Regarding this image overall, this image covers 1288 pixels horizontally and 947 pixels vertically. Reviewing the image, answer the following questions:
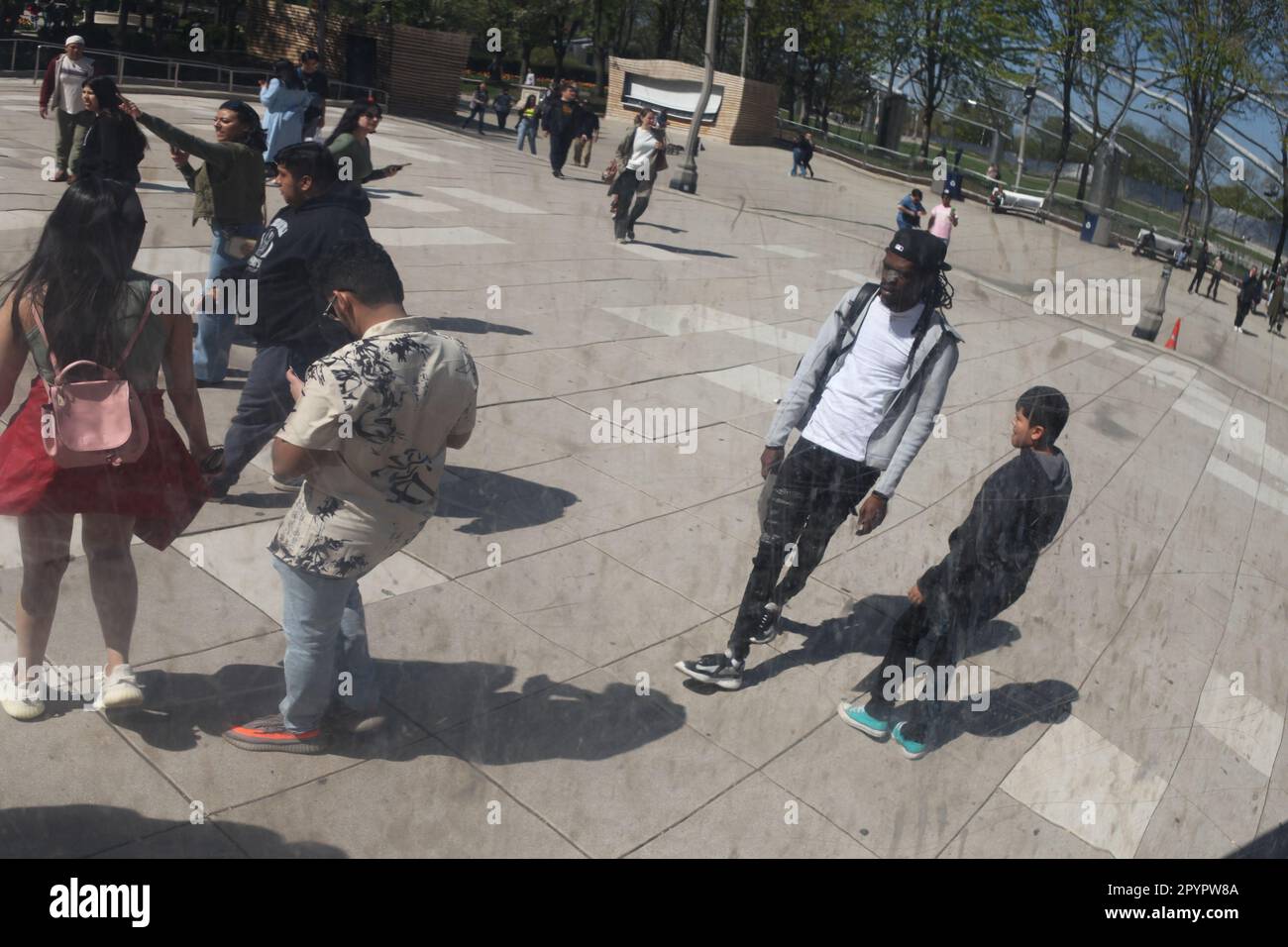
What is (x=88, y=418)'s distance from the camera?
3.11 metres

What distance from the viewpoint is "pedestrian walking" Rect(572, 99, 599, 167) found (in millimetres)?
18872

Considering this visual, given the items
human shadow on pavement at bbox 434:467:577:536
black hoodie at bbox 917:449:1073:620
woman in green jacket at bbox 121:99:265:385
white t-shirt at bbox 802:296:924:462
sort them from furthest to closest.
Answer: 1. woman in green jacket at bbox 121:99:265:385
2. human shadow on pavement at bbox 434:467:577:536
3. white t-shirt at bbox 802:296:924:462
4. black hoodie at bbox 917:449:1073:620

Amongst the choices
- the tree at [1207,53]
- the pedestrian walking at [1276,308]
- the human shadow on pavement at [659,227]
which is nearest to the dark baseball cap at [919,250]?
the human shadow on pavement at [659,227]

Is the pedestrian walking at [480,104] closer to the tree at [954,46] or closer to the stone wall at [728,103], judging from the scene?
the stone wall at [728,103]

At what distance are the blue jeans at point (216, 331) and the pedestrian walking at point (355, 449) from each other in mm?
3305

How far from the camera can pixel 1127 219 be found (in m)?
25.8

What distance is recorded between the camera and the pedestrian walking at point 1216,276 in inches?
1099

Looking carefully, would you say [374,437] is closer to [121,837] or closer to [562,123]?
[121,837]

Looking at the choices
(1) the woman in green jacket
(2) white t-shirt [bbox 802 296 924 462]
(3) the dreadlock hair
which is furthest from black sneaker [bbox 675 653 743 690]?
(1) the woman in green jacket

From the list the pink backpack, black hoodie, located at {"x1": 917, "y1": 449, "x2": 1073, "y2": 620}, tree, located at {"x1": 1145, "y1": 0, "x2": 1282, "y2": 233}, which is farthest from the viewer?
tree, located at {"x1": 1145, "y1": 0, "x2": 1282, "y2": 233}

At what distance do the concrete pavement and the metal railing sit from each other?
13.2m

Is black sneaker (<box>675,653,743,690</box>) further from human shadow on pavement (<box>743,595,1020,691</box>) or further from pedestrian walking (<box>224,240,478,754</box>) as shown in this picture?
pedestrian walking (<box>224,240,478,754</box>)

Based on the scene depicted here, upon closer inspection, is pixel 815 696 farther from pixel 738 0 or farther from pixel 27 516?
pixel 738 0
